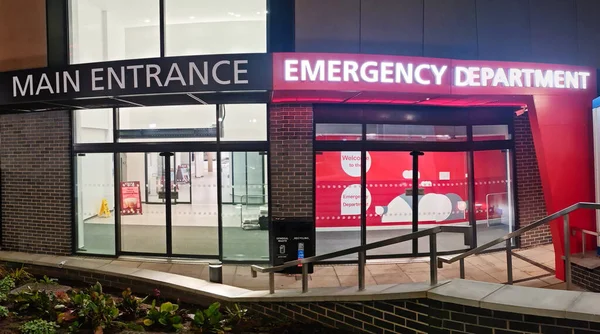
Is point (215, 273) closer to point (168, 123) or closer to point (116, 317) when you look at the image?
point (116, 317)

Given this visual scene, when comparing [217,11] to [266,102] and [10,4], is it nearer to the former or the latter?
[266,102]

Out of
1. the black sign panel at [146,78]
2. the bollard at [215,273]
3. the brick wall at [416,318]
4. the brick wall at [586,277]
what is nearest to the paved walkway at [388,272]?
the brick wall at [586,277]

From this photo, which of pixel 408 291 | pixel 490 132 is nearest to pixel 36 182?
pixel 408 291

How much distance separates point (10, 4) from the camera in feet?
29.3

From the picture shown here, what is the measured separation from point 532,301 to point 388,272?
159 inches

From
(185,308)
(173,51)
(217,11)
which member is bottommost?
(185,308)

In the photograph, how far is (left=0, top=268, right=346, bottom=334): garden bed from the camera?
17.2 feet

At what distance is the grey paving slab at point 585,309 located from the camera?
3.46 metres

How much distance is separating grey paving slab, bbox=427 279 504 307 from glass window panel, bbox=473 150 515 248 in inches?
206

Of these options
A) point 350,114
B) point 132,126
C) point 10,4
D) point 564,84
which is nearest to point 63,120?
point 132,126

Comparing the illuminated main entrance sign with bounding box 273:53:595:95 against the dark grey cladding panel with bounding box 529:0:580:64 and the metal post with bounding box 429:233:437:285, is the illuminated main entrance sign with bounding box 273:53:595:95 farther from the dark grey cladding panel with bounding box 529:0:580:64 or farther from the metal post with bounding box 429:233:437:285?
the metal post with bounding box 429:233:437:285

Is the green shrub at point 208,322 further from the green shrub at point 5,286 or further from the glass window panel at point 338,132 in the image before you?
the glass window panel at point 338,132

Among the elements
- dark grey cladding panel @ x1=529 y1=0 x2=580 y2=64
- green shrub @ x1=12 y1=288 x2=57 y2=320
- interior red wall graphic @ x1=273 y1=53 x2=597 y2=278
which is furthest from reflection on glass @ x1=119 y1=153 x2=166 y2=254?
dark grey cladding panel @ x1=529 y1=0 x2=580 y2=64

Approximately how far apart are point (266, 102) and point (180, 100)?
59.7 inches
